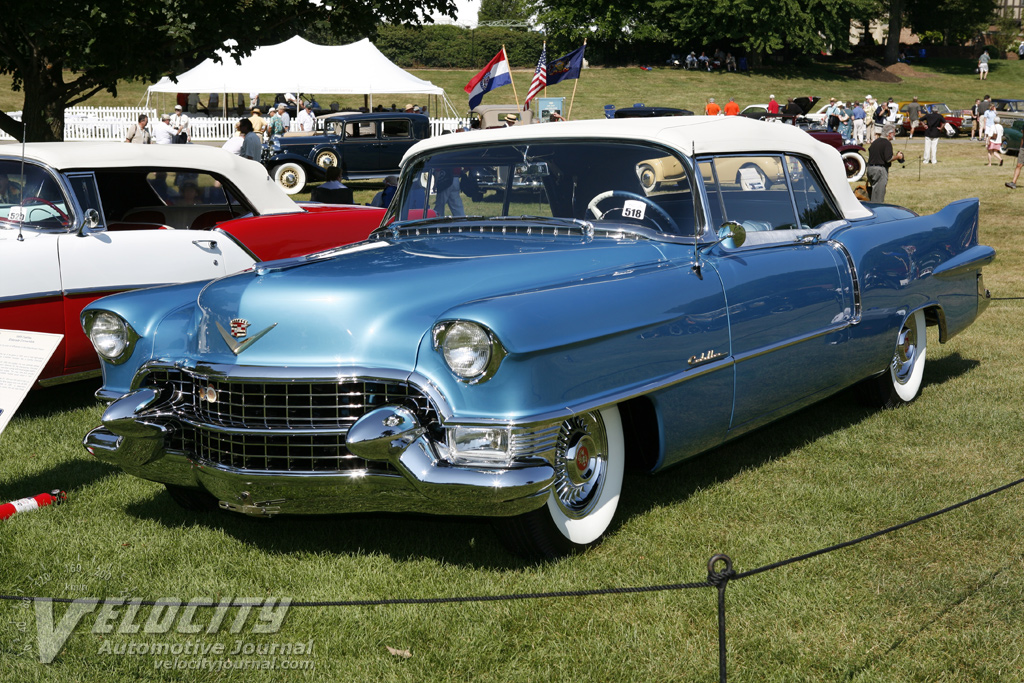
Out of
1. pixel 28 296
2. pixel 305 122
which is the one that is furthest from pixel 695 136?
pixel 305 122

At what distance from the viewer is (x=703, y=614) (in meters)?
3.32

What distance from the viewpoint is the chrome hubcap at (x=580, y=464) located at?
141 inches

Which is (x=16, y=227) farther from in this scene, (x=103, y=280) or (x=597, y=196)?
(x=597, y=196)

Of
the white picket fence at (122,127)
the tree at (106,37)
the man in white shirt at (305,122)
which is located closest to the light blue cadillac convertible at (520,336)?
the tree at (106,37)

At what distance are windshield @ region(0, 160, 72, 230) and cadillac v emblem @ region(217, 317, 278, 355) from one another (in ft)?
10.7

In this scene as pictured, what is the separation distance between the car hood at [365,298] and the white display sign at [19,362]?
31.4 inches

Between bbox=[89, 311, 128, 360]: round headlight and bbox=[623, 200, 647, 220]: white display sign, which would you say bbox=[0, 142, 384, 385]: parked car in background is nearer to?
bbox=[89, 311, 128, 360]: round headlight

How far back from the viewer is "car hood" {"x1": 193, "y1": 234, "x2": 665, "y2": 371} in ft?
10.8

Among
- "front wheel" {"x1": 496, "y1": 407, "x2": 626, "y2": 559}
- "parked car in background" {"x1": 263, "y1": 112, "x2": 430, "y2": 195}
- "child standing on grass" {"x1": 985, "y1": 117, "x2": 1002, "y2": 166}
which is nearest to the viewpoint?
"front wheel" {"x1": 496, "y1": 407, "x2": 626, "y2": 559}

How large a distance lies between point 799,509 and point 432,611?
1.77 metres

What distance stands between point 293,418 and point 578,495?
3.69ft

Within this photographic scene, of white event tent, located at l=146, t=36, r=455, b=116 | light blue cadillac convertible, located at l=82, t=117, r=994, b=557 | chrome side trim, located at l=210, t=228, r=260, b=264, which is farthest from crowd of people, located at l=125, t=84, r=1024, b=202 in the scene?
light blue cadillac convertible, located at l=82, t=117, r=994, b=557

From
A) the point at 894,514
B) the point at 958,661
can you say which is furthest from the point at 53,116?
the point at 958,661

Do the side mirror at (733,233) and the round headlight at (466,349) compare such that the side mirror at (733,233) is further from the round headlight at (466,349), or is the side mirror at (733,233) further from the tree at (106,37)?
the tree at (106,37)
